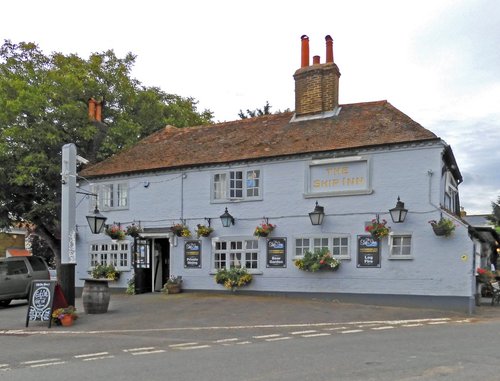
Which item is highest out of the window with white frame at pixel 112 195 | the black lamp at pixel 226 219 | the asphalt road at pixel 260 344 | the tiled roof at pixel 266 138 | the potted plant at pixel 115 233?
the tiled roof at pixel 266 138

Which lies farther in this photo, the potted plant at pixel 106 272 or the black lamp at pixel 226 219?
the potted plant at pixel 106 272

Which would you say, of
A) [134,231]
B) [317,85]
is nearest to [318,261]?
[317,85]

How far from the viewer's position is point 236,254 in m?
19.9

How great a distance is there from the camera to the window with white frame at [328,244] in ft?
59.1

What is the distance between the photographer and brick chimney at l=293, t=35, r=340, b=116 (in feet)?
67.1

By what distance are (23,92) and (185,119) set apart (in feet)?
28.7

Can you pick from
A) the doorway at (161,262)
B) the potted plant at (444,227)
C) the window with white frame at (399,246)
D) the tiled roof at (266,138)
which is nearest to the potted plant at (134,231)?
the doorway at (161,262)

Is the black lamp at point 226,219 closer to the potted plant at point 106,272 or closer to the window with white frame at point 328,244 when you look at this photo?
the window with white frame at point 328,244

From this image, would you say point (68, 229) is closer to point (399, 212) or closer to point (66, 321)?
point (66, 321)

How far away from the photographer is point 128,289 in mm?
21328

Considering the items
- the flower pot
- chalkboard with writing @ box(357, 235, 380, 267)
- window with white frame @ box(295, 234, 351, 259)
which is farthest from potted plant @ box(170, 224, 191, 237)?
the flower pot

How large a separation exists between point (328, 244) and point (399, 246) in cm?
231

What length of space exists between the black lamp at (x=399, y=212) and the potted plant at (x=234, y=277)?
5.45m

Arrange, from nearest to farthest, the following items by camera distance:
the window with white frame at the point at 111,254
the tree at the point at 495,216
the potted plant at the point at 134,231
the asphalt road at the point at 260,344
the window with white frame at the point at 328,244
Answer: the asphalt road at the point at 260,344, the window with white frame at the point at 328,244, the potted plant at the point at 134,231, the window with white frame at the point at 111,254, the tree at the point at 495,216
